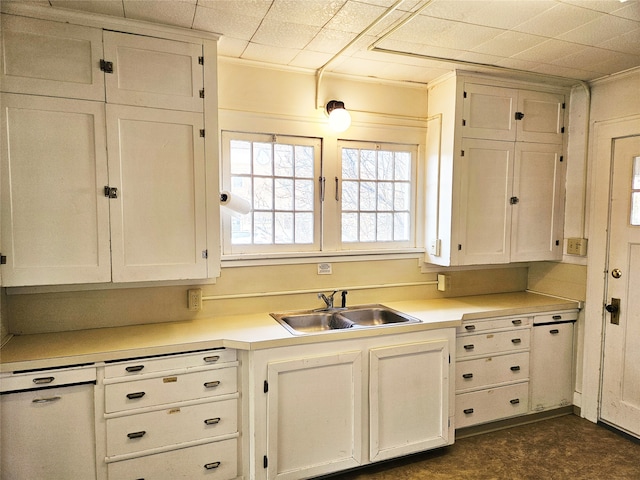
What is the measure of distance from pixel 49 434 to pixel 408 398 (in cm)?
190

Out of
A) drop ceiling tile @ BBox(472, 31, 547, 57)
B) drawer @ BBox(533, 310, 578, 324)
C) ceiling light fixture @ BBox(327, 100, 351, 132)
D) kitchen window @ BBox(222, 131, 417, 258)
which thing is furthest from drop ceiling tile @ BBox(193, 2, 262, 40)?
drawer @ BBox(533, 310, 578, 324)

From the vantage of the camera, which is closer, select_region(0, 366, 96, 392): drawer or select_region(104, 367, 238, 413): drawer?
select_region(0, 366, 96, 392): drawer

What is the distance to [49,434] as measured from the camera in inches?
73.9

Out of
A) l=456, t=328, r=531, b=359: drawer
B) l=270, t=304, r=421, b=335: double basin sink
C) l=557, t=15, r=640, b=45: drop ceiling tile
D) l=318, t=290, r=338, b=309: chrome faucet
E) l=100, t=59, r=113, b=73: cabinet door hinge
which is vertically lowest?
l=456, t=328, r=531, b=359: drawer

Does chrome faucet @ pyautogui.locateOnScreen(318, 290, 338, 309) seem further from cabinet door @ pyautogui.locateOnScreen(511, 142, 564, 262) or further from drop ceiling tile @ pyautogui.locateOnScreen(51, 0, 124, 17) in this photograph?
drop ceiling tile @ pyautogui.locateOnScreen(51, 0, 124, 17)

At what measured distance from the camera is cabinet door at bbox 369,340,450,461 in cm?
239

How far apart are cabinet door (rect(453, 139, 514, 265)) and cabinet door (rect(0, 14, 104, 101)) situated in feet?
7.58

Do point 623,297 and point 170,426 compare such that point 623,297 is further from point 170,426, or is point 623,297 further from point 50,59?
point 50,59

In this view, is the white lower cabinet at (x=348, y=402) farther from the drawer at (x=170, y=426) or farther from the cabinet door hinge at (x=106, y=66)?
the cabinet door hinge at (x=106, y=66)

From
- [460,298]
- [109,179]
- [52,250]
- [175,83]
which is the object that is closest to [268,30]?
[175,83]

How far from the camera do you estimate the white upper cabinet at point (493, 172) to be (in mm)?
2855

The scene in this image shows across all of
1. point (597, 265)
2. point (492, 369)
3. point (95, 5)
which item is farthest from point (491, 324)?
point (95, 5)

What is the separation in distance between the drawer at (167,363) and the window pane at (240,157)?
1169 mm

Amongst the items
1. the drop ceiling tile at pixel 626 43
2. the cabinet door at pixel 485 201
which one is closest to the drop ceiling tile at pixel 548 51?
the drop ceiling tile at pixel 626 43
